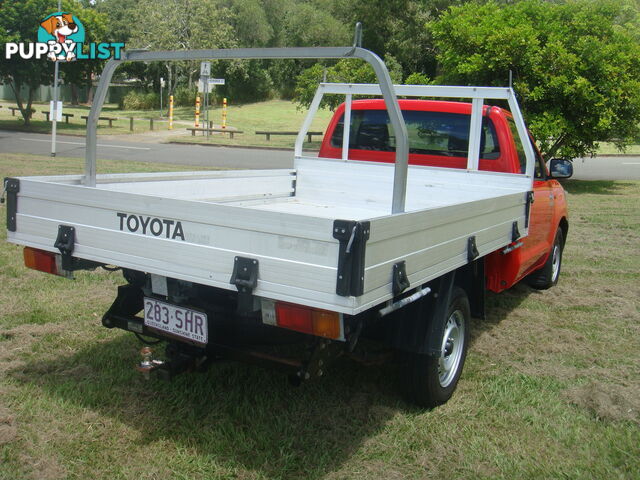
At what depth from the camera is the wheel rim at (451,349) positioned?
13.0 ft

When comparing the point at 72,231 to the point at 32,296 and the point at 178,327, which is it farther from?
the point at 32,296

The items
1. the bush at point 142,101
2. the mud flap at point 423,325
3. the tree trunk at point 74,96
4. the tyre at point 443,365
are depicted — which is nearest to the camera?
the mud flap at point 423,325

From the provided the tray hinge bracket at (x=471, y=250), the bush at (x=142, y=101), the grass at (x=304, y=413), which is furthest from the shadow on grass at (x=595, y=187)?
the bush at (x=142, y=101)

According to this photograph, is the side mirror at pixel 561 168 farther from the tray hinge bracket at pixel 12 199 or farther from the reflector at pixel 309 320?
the tray hinge bracket at pixel 12 199

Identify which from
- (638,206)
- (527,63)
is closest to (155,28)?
(527,63)

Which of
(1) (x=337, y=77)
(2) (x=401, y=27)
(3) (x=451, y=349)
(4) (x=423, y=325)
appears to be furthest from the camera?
(2) (x=401, y=27)

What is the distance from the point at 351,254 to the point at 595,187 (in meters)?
15.7

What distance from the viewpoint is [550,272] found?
669cm

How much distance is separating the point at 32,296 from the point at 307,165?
2.56 metres

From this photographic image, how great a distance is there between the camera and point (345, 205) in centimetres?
561

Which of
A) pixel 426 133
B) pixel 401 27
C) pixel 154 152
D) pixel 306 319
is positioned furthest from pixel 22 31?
pixel 306 319

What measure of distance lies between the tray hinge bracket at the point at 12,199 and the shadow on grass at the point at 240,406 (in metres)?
0.99

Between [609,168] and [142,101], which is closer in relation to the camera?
[609,168]

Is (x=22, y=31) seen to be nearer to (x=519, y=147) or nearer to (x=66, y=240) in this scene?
(x=519, y=147)
